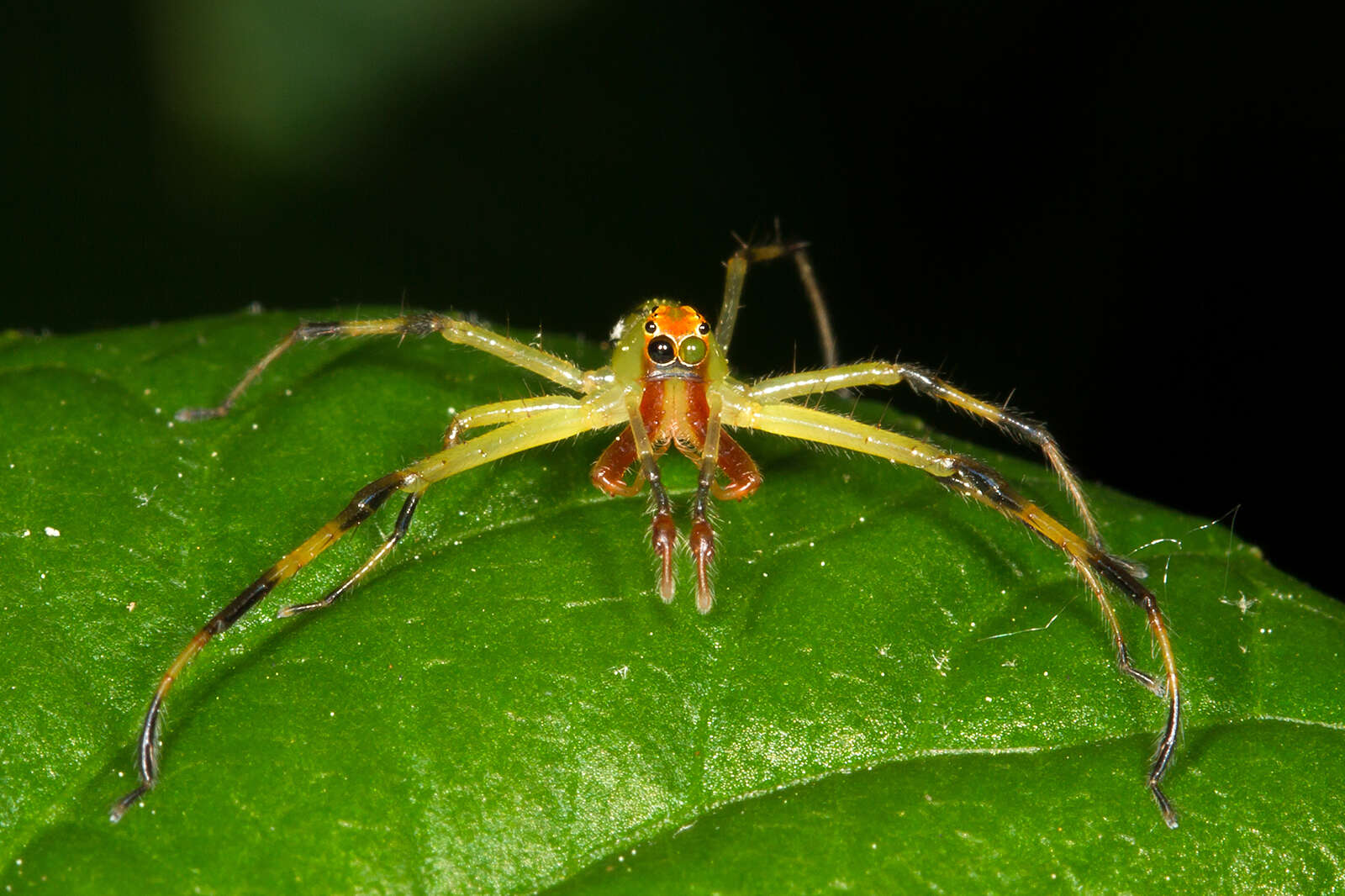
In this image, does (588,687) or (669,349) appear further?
(669,349)

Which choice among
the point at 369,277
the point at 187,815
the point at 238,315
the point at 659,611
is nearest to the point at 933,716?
the point at 659,611

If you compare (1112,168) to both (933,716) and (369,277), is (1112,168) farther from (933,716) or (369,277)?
(933,716)

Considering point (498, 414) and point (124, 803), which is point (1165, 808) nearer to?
point (498, 414)

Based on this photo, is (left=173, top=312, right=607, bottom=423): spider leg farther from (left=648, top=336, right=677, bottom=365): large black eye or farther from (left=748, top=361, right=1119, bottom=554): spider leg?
(left=748, top=361, right=1119, bottom=554): spider leg

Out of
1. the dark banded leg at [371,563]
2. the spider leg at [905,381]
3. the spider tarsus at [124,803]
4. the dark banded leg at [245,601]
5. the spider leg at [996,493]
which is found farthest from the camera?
the spider leg at [905,381]

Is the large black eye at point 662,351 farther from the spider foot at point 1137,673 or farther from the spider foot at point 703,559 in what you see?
the spider foot at point 1137,673

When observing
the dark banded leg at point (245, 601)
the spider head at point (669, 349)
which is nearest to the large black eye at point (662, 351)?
the spider head at point (669, 349)

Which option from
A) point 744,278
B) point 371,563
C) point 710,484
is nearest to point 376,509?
point 371,563
